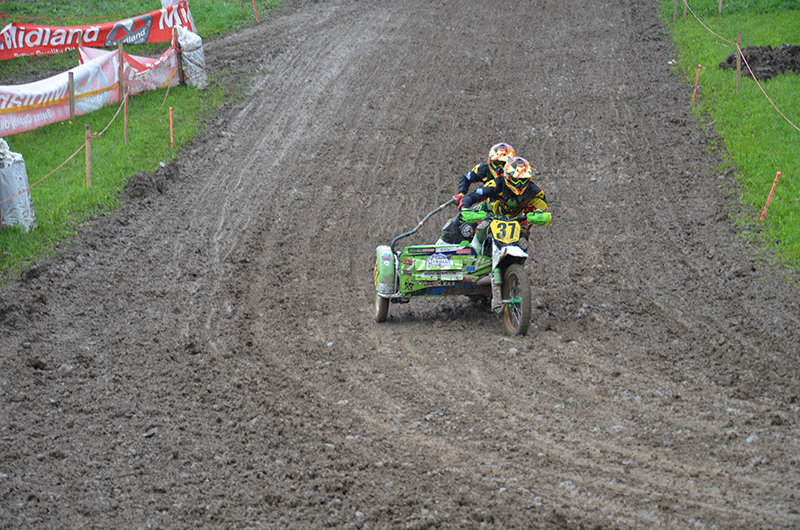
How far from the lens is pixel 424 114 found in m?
17.0

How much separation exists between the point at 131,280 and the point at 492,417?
622cm

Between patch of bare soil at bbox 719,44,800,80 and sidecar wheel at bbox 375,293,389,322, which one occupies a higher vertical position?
patch of bare soil at bbox 719,44,800,80

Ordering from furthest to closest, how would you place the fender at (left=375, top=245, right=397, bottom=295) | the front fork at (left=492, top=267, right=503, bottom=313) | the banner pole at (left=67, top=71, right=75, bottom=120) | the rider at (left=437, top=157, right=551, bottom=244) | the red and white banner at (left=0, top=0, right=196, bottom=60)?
the red and white banner at (left=0, top=0, right=196, bottom=60), the banner pole at (left=67, top=71, right=75, bottom=120), the fender at (left=375, top=245, right=397, bottom=295), the rider at (left=437, top=157, right=551, bottom=244), the front fork at (left=492, top=267, right=503, bottom=313)

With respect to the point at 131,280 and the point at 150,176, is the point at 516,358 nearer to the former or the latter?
the point at 131,280

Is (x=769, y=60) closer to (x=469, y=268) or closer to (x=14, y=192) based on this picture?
(x=469, y=268)

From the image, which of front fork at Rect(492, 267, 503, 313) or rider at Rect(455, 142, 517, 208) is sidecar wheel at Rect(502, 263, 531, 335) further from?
rider at Rect(455, 142, 517, 208)

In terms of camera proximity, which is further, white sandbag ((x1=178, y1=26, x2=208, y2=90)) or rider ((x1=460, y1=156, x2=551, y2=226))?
white sandbag ((x1=178, y1=26, x2=208, y2=90))

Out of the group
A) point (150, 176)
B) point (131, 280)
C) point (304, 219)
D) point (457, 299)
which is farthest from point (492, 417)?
point (150, 176)

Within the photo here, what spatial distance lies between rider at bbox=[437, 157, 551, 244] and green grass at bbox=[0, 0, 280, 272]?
6467mm

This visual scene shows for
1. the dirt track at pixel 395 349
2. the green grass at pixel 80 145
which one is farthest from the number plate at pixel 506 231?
the green grass at pixel 80 145

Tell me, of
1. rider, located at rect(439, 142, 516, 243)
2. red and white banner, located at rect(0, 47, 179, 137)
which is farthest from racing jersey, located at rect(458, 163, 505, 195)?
red and white banner, located at rect(0, 47, 179, 137)

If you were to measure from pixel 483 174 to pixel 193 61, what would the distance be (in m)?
11.8

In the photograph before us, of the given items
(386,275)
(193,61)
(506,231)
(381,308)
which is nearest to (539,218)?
(506,231)

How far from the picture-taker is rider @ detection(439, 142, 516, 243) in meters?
8.77
